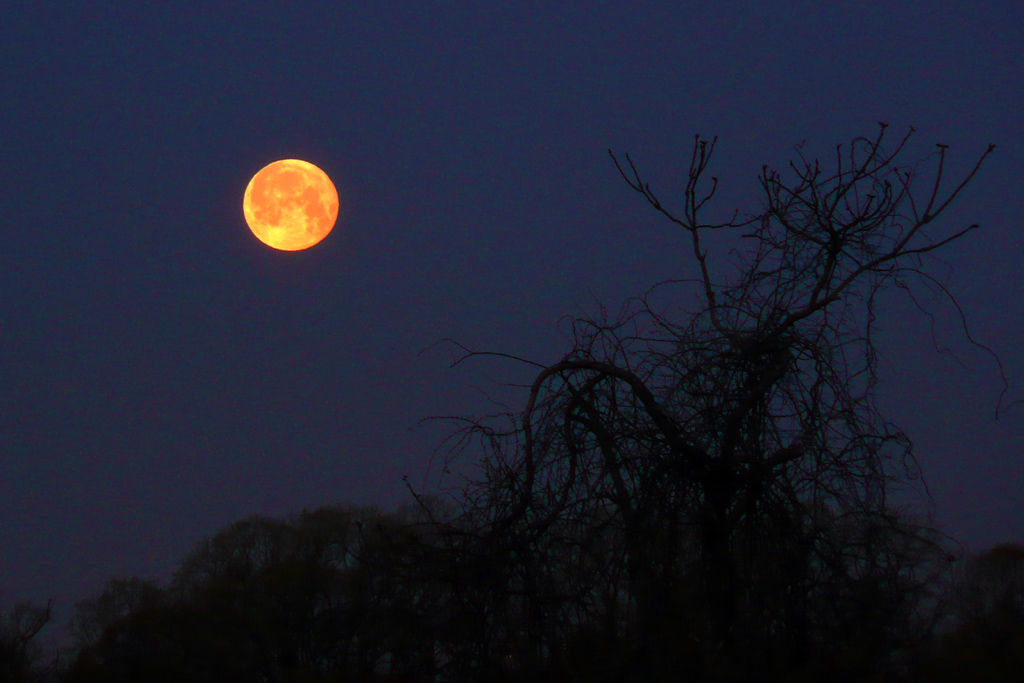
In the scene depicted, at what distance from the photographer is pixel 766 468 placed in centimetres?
425

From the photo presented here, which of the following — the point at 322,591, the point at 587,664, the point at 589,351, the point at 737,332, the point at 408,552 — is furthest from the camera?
the point at 322,591

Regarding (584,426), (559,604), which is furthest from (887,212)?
(559,604)

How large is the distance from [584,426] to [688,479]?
0.65 m

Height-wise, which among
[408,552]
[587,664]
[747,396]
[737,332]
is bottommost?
[587,664]

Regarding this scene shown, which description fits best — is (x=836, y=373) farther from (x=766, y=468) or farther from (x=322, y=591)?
(x=322, y=591)

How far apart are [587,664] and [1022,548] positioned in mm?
3036

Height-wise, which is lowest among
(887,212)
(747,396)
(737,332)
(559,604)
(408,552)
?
(559,604)

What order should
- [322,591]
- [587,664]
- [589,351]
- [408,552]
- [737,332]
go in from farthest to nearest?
1. [322,591]
2. [589,351]
3. [737,332]
4. [408,552]
5. [587,664]

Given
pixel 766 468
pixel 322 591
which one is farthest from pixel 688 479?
pixel 322 591

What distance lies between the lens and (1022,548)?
512 cm

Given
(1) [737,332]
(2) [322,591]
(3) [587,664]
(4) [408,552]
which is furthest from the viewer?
(2) [322,591]

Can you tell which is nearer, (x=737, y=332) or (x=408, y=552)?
(x=408, y=552)

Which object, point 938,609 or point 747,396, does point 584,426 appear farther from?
point 938,609

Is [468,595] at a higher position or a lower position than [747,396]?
lower
